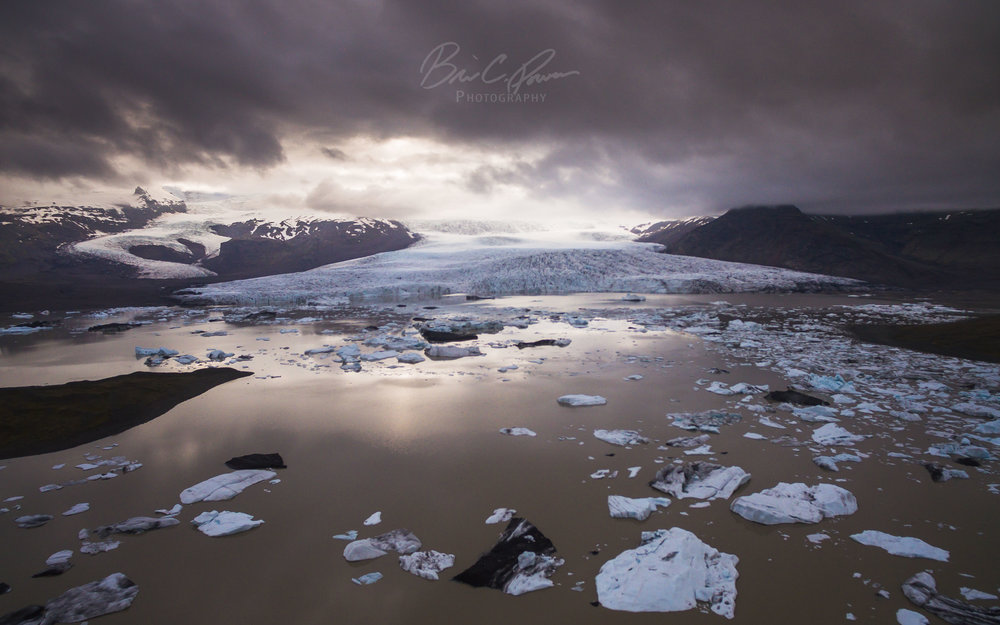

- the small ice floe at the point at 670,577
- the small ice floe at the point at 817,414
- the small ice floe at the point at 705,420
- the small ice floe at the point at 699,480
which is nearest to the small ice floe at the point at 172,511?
the small ice floe at the point at 670,577

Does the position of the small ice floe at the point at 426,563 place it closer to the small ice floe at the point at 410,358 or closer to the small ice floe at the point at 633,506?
the small ice floe at the point at 633,506

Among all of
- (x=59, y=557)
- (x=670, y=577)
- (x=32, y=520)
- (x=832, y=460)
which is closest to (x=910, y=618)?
(x=670, y=577)

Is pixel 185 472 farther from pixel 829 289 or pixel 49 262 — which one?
pixel 49 262

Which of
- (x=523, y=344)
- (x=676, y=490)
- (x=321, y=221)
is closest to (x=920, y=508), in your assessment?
(x=676, y=490)

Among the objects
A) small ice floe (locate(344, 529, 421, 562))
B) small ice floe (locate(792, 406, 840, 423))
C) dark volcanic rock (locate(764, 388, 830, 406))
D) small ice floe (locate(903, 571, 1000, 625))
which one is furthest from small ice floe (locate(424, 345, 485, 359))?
small ice floe (locate(903, 571, 1000, 625))

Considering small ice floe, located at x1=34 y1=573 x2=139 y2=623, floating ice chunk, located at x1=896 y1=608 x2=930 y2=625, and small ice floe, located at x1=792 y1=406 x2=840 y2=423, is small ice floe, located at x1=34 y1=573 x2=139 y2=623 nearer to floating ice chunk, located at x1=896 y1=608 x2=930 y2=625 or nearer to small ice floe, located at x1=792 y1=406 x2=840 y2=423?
floating ice chunk, located at x1=896 y1=608 x2=930 y2=625
